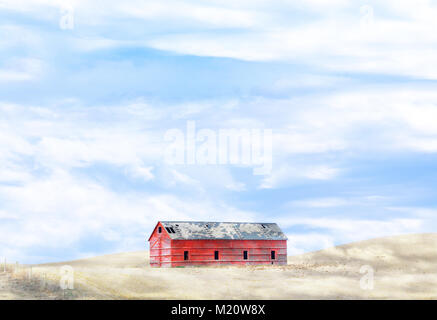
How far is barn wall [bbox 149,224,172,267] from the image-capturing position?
69500 mm

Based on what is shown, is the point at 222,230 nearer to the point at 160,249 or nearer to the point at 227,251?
the point at 227,251

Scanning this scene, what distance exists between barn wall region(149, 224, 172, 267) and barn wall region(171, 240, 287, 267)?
0.88 metres

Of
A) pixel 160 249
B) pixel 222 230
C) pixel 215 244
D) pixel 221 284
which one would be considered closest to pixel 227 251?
pixel 215 244

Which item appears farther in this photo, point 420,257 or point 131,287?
point 420,257

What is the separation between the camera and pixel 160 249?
71438mm

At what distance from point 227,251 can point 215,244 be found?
178 cm

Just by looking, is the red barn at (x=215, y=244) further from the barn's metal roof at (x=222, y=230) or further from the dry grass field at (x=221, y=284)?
the dry grass field at (x=221, y=284)

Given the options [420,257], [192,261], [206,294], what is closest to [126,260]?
[192,261]

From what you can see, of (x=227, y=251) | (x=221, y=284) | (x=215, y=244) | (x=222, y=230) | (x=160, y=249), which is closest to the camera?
(x=221, y=284)
